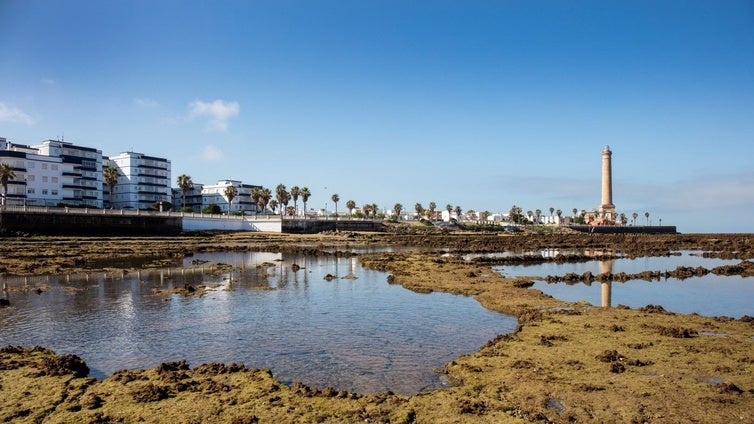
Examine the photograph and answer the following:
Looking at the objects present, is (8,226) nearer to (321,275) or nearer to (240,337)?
(321,275)

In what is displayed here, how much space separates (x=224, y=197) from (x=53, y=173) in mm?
60298

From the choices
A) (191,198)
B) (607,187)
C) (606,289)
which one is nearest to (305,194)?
(191,198)

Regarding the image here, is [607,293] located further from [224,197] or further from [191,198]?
[191,198]

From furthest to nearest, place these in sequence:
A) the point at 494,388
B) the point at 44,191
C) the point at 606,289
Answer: the point at 44,191 → the point at 606,289 → the point at 494,388

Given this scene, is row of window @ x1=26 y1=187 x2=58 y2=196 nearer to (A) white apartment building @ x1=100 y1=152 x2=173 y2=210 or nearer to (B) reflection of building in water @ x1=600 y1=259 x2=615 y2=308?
(A) white apartment building @ x1=100 y1=152 x2=173 y2=210

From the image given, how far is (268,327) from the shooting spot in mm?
19875

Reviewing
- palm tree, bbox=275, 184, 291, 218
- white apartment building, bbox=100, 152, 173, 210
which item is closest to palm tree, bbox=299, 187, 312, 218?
palm tree, bbox=275, 184, 291, 218

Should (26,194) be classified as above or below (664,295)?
above

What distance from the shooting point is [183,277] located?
35.9 meters

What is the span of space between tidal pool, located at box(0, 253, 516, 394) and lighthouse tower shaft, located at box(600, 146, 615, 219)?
5294 inches

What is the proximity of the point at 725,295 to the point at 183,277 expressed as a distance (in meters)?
34.6

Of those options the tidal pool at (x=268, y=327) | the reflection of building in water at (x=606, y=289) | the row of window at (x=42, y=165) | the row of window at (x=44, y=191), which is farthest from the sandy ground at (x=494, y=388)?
the row of window at (x=42, y=165)

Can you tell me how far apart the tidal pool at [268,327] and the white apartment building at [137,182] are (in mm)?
132292

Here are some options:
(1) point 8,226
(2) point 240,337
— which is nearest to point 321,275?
(2) point 240,337
